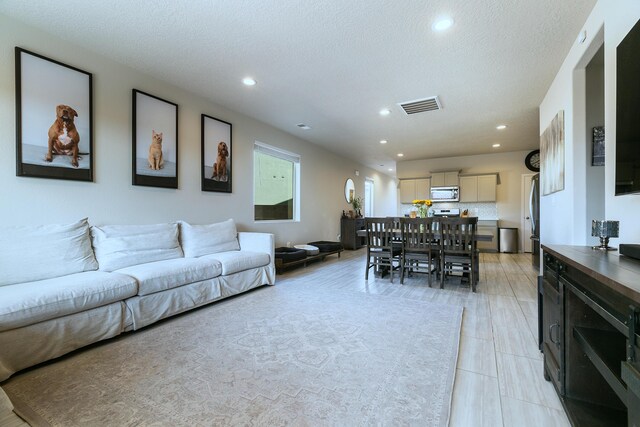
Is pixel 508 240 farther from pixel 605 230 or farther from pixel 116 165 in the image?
pixel 116 165

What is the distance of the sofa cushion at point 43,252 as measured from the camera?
2.06 metres

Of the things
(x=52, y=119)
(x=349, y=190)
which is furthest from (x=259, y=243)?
(x=349, y=190)

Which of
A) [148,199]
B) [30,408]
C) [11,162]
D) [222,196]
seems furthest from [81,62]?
[30,408]

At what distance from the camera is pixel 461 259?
3.62 metres

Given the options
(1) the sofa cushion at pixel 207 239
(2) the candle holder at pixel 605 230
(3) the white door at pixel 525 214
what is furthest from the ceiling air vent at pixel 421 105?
(3) the white door at pixel 525 214

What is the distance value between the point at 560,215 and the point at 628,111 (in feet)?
6.76

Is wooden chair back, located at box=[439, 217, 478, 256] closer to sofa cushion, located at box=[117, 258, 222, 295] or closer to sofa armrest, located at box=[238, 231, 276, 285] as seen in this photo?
sofa armrest, located at box=[238, 231, 276, 285]

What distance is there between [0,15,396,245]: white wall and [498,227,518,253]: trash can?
5.61 metres

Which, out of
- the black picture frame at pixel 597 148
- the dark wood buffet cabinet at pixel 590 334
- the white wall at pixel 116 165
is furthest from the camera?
the black picture frame at pixel 597 148

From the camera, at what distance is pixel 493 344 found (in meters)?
2.11

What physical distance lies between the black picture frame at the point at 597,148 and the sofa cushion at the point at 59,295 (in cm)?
426

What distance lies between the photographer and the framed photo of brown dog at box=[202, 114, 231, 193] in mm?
3951

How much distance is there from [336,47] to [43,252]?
10.1ft

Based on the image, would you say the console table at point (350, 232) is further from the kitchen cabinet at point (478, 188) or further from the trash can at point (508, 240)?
the trash can at point (508, 240)
